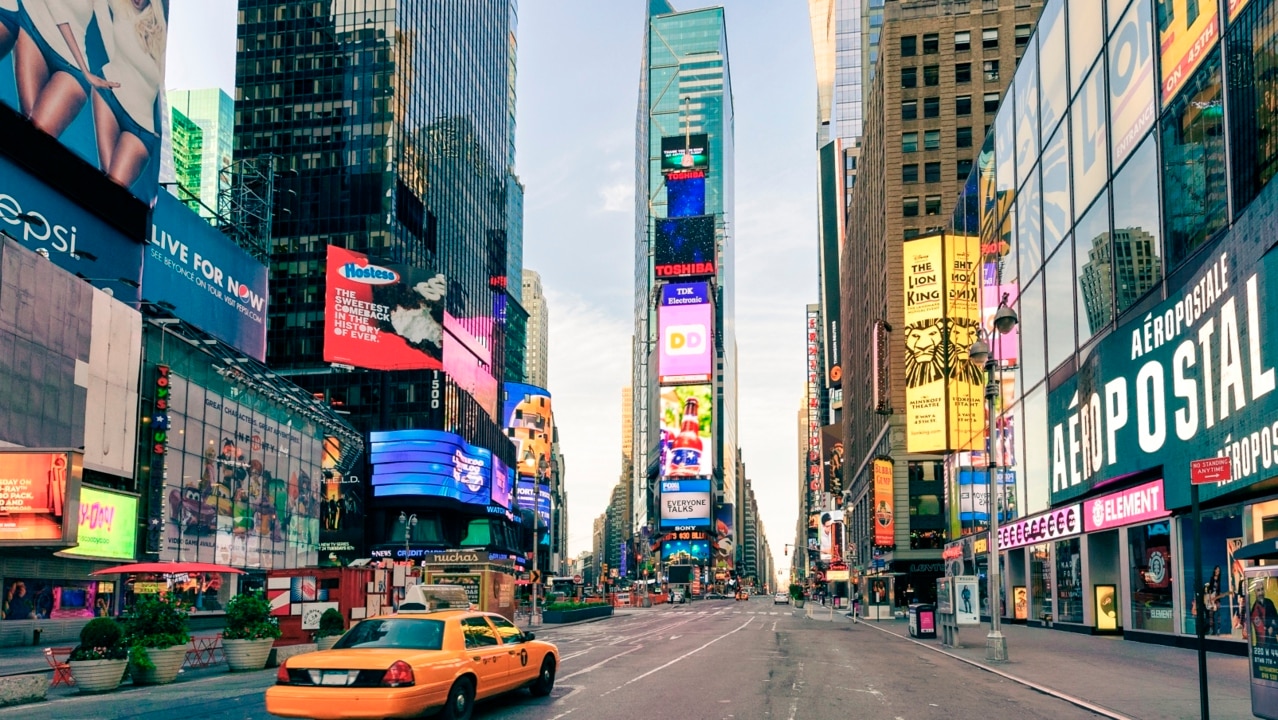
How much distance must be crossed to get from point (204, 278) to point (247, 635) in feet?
142

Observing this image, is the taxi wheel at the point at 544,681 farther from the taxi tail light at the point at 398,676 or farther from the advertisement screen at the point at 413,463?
the advertisement screen at the point at 413,463

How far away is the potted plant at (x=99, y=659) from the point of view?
65.2 feet

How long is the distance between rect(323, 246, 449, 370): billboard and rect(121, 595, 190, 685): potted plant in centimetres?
5224

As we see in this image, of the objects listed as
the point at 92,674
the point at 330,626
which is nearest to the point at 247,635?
the point at 330,626

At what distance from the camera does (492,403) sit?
13788 cm

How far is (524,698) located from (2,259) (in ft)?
105

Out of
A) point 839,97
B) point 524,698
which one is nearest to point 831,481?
point 839,97

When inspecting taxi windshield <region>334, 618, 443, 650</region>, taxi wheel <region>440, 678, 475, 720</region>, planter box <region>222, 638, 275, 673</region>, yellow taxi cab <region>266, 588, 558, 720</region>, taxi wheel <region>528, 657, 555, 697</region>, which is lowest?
planter box <region>222, 638, 275, 673</region>

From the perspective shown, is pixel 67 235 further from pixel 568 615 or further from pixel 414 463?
pixel 414 463

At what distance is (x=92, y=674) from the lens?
65.2 ft

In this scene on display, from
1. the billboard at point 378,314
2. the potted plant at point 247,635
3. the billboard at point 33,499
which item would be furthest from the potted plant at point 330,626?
the billboard at point 378,314

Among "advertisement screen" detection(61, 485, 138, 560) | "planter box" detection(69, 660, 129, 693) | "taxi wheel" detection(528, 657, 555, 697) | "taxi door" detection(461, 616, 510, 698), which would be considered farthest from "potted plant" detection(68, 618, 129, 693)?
"advertisement screen" detection(61, 485, 138, 560)

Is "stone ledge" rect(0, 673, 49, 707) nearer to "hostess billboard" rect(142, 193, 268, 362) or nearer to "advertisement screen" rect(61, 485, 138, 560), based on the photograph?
"advertisement screen" rect(61, 485, 138, 560)

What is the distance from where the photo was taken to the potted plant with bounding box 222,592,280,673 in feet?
78.5
